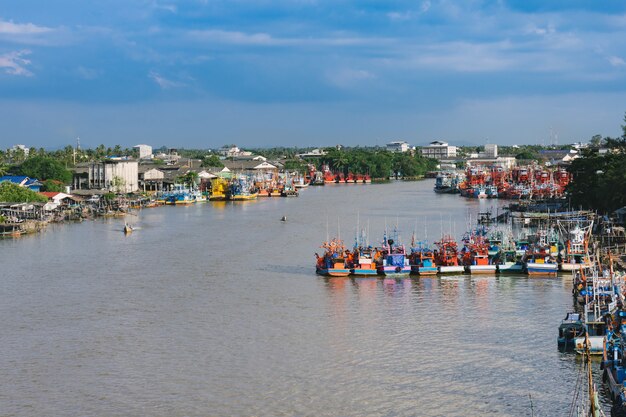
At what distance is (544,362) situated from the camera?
15.2 metres

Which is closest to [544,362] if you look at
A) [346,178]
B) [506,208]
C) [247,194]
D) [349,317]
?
[349,317]

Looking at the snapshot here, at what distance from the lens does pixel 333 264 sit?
2438 cm

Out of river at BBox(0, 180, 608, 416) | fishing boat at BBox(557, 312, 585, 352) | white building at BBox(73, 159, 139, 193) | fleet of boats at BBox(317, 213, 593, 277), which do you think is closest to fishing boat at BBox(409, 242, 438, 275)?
fleet of boats at BBox(317, 213, 593, 277)

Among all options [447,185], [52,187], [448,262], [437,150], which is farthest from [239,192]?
[437,150]

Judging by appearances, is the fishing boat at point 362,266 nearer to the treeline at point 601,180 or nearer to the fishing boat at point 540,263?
the fishing boat at point 540,263

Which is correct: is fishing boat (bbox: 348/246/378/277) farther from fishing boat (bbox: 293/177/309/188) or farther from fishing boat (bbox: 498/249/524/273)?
fishing boat (bbox: 293/177/309/188)

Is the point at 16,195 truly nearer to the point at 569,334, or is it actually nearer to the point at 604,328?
the point at 569,334

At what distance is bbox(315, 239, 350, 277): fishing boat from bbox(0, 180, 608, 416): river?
49 centimetres

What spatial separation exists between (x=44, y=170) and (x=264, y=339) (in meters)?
43.0

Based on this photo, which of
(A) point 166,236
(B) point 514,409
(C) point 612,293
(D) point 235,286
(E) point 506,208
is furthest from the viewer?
(E) point 506,208

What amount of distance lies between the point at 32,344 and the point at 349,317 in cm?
669

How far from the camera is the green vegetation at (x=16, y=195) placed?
41812 mm

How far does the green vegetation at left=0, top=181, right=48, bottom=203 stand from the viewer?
41812 mm

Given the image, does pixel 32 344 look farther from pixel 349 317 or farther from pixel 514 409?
pixel 514 409
